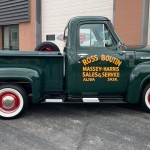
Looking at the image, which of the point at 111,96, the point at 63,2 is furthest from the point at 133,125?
the point at 63,2

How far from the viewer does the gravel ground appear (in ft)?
11.6

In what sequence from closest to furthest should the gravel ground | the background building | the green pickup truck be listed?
the gravel ground → the green pickup truck → the background building

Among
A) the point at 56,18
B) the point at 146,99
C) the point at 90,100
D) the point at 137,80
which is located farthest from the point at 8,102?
the point at 56,18

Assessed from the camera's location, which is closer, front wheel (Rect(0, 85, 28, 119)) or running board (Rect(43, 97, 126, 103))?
front wheel (Rect(0, 85, 28, 119))

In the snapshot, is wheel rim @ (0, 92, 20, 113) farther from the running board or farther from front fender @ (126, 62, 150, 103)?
front fender @ (126, 62, 150, 103)

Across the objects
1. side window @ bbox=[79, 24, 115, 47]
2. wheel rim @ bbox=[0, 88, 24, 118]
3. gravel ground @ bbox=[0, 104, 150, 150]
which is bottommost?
gravel ground @ bbox=[0, 104, 150, 150]

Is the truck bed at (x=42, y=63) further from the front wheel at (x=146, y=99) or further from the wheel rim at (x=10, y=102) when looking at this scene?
the front wheel at (x=146, y=99)

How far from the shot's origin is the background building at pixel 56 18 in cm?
864

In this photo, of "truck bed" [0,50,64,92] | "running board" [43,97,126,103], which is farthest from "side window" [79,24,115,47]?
"running board" [43,97,126,103]

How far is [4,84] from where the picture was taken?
15.0 feet

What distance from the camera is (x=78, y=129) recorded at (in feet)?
13.7

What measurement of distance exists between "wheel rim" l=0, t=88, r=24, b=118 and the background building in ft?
10.1

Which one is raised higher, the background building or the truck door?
the background building

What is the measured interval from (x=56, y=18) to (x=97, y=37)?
787 cm
